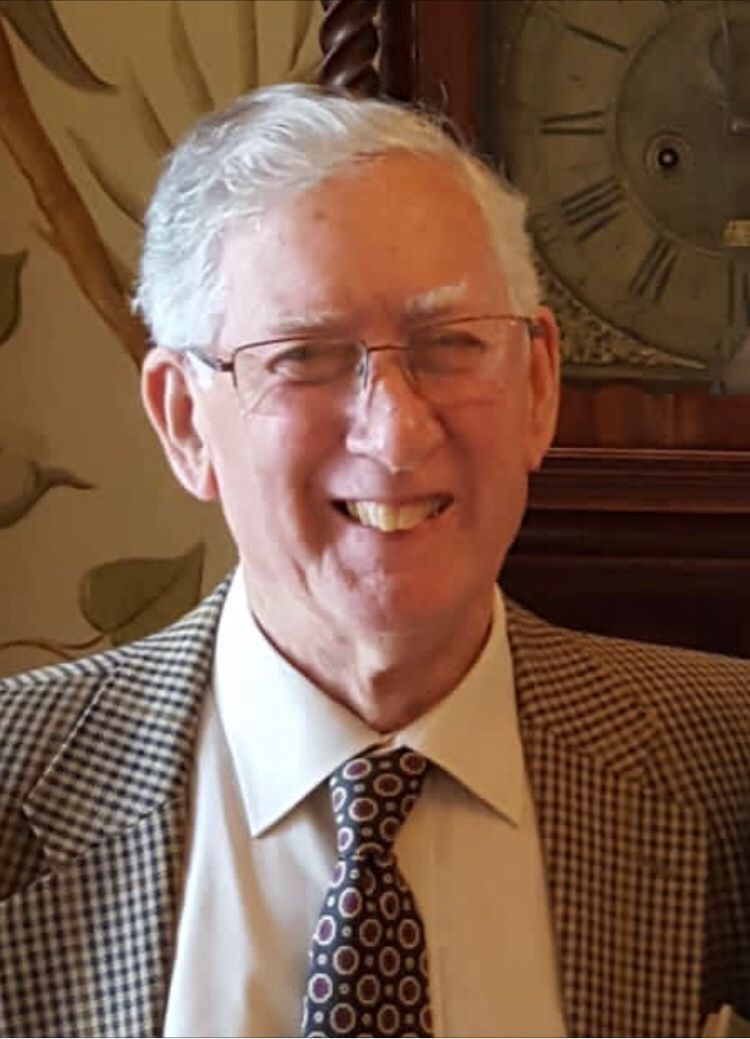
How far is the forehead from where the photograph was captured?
0.94m

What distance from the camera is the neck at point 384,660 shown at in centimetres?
98

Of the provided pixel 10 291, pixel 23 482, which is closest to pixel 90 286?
pixel 10 291

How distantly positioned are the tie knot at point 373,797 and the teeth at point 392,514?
14cm

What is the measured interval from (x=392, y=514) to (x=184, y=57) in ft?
2.89

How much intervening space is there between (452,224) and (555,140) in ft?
0.94

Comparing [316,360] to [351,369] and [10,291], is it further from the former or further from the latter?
[10,291]

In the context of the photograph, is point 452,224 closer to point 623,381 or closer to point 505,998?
point 623,381

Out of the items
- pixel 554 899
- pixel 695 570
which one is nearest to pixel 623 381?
pixel 695 570

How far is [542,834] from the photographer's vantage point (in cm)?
100

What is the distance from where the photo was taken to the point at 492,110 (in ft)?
3.99

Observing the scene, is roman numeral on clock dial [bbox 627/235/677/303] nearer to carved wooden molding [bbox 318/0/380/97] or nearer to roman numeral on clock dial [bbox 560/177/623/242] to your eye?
roman numeral on clock dial [bbox 560/177/623/242]

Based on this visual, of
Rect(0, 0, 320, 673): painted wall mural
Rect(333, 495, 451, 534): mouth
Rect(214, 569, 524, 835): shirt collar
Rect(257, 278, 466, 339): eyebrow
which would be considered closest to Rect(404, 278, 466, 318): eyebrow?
Rect(257, 278, 466, 339): eyebrow

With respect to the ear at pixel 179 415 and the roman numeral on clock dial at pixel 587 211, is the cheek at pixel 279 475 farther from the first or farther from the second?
the roman numeral on clock dial at pixel 587 211

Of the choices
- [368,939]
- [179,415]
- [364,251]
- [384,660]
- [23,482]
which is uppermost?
[364,251]
